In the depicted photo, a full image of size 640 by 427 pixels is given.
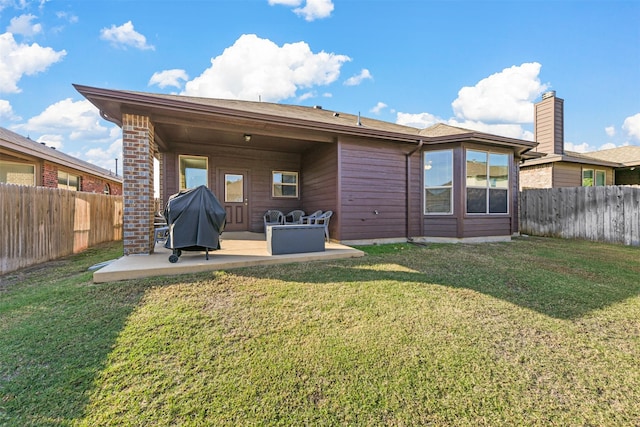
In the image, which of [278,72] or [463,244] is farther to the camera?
[278,72]

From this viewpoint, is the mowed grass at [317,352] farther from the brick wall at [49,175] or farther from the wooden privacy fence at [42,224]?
the brick wall at [49,175]

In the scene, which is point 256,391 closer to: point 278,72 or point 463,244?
point 463,244

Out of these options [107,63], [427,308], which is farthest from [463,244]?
[107,63]

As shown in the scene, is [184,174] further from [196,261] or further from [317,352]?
[317,352]

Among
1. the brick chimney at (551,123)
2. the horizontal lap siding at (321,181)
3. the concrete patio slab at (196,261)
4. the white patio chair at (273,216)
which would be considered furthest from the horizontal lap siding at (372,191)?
the brick chimney at (551,123)

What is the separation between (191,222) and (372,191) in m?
4.40

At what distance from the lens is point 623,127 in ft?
79.2

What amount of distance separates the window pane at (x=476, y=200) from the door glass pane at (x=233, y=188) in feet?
21.9

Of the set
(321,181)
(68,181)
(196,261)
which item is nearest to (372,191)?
(321,181)

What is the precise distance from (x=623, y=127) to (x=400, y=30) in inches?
1172

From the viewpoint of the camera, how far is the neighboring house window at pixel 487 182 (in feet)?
23.2

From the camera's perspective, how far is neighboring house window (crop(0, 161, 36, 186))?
8.44 meters

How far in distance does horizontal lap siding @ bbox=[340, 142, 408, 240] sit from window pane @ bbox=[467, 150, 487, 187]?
1.73m

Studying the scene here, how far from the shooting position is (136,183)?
457 centimetres
